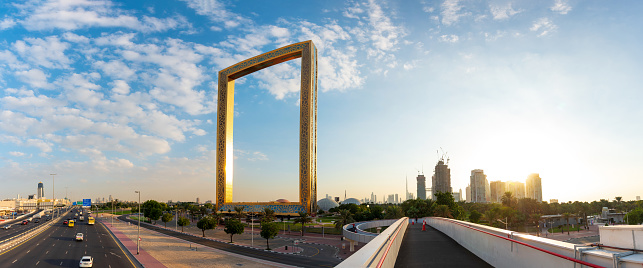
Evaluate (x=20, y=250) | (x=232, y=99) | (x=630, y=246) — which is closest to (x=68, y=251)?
(x=20, y=250)

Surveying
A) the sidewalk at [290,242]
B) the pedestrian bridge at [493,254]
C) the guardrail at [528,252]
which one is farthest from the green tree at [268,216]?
the guardrail at [528,252]

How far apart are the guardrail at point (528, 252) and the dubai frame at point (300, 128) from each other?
200ft

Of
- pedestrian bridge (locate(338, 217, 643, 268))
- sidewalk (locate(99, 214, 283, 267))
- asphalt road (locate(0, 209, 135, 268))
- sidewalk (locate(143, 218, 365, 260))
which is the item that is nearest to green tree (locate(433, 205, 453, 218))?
sidewalk (locate(143, 218, 365, 260))

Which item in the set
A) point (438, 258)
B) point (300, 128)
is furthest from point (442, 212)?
point (438, 258)

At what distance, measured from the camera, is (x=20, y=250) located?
5172 centimetres

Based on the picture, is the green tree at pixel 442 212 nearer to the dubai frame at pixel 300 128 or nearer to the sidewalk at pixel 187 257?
the dubai frame at pixel 300 128

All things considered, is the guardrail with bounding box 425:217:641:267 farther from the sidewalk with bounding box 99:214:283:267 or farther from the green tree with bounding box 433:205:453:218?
the green tree with bounding box 433:205:453:218

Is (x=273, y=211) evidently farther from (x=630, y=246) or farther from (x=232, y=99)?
(x=630, y=246)

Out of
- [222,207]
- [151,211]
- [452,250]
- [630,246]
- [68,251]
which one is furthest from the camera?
[151,211]

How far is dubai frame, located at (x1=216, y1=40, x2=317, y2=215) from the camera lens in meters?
74.1

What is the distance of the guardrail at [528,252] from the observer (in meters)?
5.66

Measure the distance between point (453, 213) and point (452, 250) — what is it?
261 feet

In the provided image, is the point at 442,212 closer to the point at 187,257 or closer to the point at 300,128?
the point at 300,128

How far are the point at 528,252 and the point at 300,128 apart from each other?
223 ft
